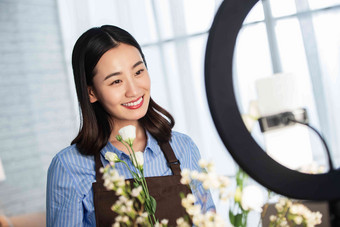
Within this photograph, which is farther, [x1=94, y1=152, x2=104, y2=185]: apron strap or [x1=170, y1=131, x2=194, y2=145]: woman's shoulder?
[x1=170, y1=131, x2=194, y2=145]: woman's shoulder

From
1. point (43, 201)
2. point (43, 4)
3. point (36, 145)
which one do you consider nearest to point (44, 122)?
point (36, 145)

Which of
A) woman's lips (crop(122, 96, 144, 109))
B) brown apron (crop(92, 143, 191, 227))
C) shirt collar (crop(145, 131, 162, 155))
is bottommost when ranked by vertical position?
brown apron (crop(92, 143, 191, 227))

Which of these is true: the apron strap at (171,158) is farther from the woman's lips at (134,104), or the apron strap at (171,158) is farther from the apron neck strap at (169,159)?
the woman's lips at (134,104)

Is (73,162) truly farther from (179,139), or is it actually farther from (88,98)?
(179,139)

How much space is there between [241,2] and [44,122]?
11.3 feet

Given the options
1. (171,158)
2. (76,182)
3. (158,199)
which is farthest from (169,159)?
(76,182)

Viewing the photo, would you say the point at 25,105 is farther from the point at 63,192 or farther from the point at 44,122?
the point at 63,192

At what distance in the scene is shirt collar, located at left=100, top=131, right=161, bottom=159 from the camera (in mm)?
1072

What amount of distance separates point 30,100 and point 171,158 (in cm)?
277

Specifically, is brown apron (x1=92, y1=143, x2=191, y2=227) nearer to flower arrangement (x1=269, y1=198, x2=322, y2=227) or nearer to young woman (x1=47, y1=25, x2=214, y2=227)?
young woman (x1=47, y1=25, x2=214, y2=227)

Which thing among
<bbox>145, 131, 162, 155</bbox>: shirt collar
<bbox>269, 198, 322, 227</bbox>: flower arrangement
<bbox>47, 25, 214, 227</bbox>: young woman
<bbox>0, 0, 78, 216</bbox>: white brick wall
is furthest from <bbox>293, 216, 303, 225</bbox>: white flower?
<bbox>0, 0, 78, 216</bbox>: white brick wall

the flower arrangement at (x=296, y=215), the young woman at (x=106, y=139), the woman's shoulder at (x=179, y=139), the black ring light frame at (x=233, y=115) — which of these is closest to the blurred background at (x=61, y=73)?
the woman's shoulder at (x=179, y=139)

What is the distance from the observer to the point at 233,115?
1.26 feet

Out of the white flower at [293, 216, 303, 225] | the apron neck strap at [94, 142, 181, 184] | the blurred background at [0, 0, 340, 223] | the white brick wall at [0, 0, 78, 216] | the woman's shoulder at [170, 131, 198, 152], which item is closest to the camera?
the white flower at [293, 216, 303, 225]
